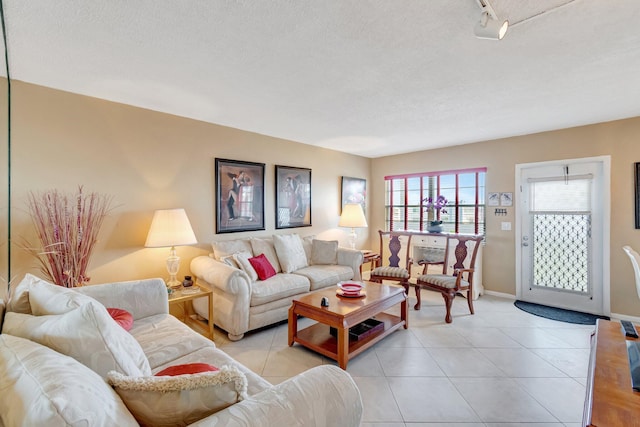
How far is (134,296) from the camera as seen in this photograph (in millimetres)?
2203

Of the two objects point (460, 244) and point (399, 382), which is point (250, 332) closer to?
point (399, 382)

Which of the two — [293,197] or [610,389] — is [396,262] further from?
[610,389]

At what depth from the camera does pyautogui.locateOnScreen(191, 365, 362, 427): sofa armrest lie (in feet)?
2.79

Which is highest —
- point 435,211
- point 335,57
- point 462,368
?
point 335,57

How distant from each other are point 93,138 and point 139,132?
41cm

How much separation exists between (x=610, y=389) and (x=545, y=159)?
3.69m

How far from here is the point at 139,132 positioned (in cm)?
299

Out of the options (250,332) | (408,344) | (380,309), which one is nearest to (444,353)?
(408,344)

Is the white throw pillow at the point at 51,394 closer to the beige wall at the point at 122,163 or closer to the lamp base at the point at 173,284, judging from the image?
the lamp base at the point at 173,284

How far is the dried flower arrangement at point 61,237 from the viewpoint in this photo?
7.85 ft

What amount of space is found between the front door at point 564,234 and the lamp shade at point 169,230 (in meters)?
4.49

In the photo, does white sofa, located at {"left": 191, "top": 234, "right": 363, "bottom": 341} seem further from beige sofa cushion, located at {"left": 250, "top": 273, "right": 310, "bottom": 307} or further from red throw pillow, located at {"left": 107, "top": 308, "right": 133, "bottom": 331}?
red throw pillow, located at {"left": 107, "top": 308, "right": 133, "bottom": 331}

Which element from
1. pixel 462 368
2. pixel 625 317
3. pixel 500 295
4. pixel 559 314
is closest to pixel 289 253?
pixel 462 368

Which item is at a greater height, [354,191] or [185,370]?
[354,191]
